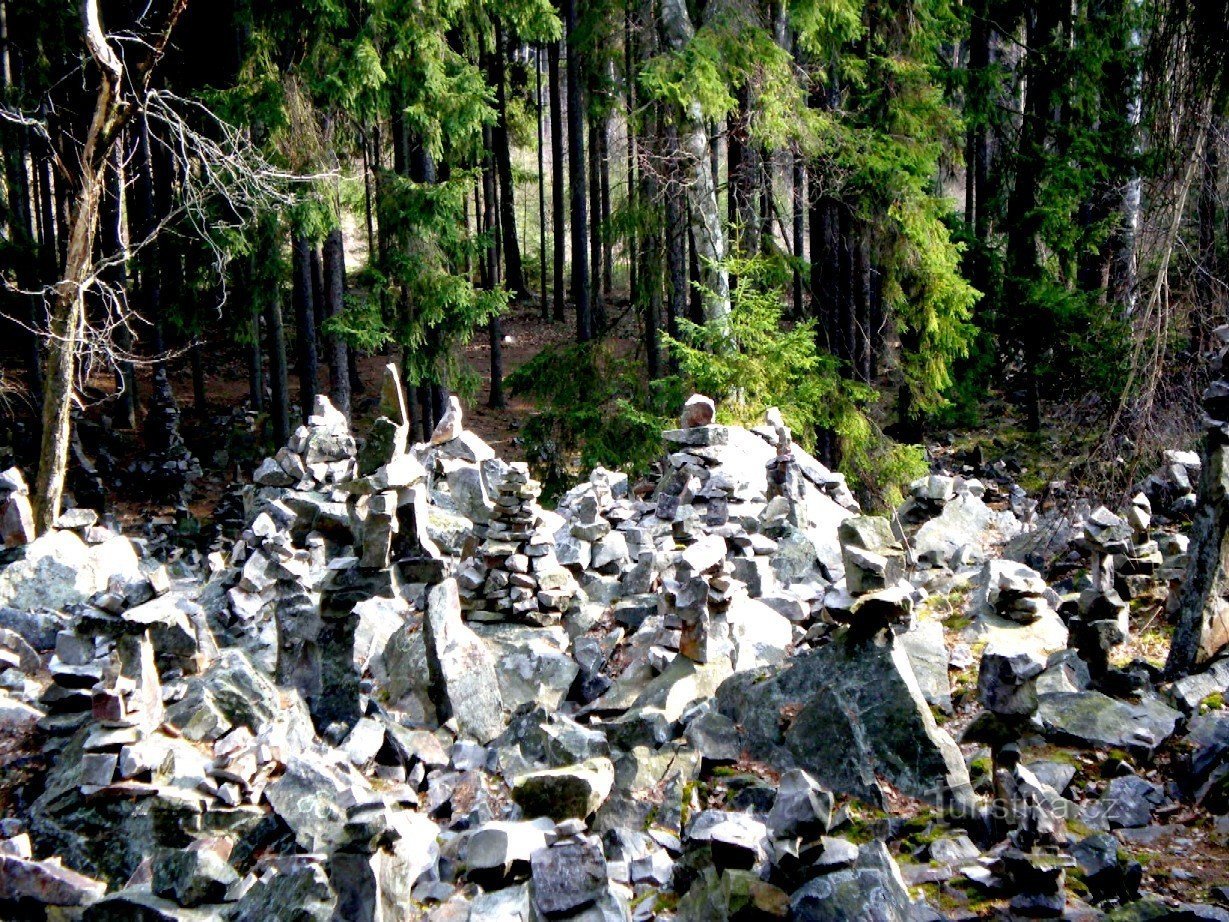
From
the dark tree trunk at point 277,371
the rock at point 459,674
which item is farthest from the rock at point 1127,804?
the dark tree trunk at point 277,371

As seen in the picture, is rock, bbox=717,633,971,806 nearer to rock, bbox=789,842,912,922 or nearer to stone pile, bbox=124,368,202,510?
rock, bbox=789,842,912,922

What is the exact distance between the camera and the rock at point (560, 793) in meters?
5.33

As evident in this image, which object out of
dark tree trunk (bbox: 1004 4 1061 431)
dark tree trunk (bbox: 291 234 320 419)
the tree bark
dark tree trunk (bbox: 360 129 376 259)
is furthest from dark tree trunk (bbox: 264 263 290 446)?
dark tree trunk (bbox: 1004 4 1061 431)

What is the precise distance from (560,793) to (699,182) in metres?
12.3

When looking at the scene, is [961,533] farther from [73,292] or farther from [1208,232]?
[73,292]

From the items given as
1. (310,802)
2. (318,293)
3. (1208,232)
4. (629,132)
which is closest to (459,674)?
(310,802)

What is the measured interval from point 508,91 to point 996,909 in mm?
29253

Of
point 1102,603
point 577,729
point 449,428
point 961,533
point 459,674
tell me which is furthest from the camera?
point 449,428

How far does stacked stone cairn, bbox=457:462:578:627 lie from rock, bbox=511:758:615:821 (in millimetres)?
3653

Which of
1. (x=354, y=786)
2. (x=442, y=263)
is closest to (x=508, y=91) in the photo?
(x=442, y=263)

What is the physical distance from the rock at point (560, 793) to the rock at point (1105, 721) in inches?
98.0

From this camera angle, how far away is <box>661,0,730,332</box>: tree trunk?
15961 millimetres

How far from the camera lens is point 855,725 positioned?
19.2ft

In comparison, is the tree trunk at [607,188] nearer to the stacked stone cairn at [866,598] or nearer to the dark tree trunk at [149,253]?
the dark tree trunk at [149,253]
